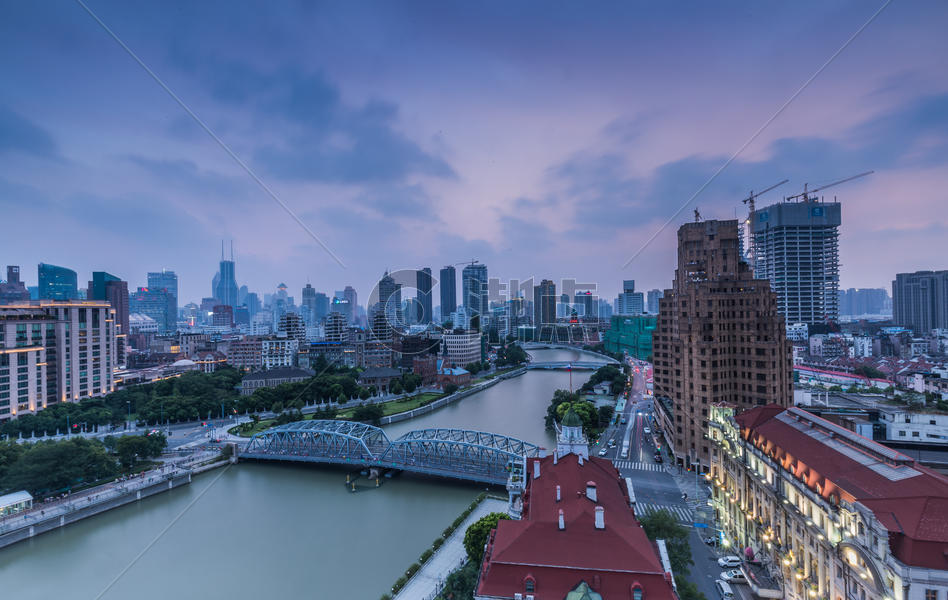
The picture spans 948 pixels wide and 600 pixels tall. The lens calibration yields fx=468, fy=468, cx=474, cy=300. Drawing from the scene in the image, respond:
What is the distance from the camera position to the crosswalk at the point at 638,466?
25.2m

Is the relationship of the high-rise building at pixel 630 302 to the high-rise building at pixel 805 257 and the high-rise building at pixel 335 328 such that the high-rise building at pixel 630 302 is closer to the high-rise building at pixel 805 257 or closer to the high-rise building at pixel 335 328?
the high-rise building at pixel 805 257

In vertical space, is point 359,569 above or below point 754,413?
below

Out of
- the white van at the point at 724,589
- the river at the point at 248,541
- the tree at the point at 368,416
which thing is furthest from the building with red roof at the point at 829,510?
the tree at the point at 368,416

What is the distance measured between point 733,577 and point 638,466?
1113 centimetres

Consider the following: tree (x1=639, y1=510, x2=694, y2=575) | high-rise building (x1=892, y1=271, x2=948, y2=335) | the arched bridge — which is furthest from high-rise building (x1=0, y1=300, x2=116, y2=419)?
high-rise building (x1=892, y1=271, x2=948, y2=335)

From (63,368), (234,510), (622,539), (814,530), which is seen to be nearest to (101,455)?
(234,510)

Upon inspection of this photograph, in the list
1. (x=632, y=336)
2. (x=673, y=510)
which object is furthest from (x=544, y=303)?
(x=673, y=510)

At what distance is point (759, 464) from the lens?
15.7 meters

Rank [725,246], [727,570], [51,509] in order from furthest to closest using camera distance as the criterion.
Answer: [725,246]
[51,509]
[727,570]

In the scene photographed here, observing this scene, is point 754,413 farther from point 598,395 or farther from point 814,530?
point 598,395

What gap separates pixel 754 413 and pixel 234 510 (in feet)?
76.7

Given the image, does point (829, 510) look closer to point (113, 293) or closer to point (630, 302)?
point (113, 293)

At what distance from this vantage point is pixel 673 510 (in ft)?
64.0

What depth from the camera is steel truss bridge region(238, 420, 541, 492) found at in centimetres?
2377
